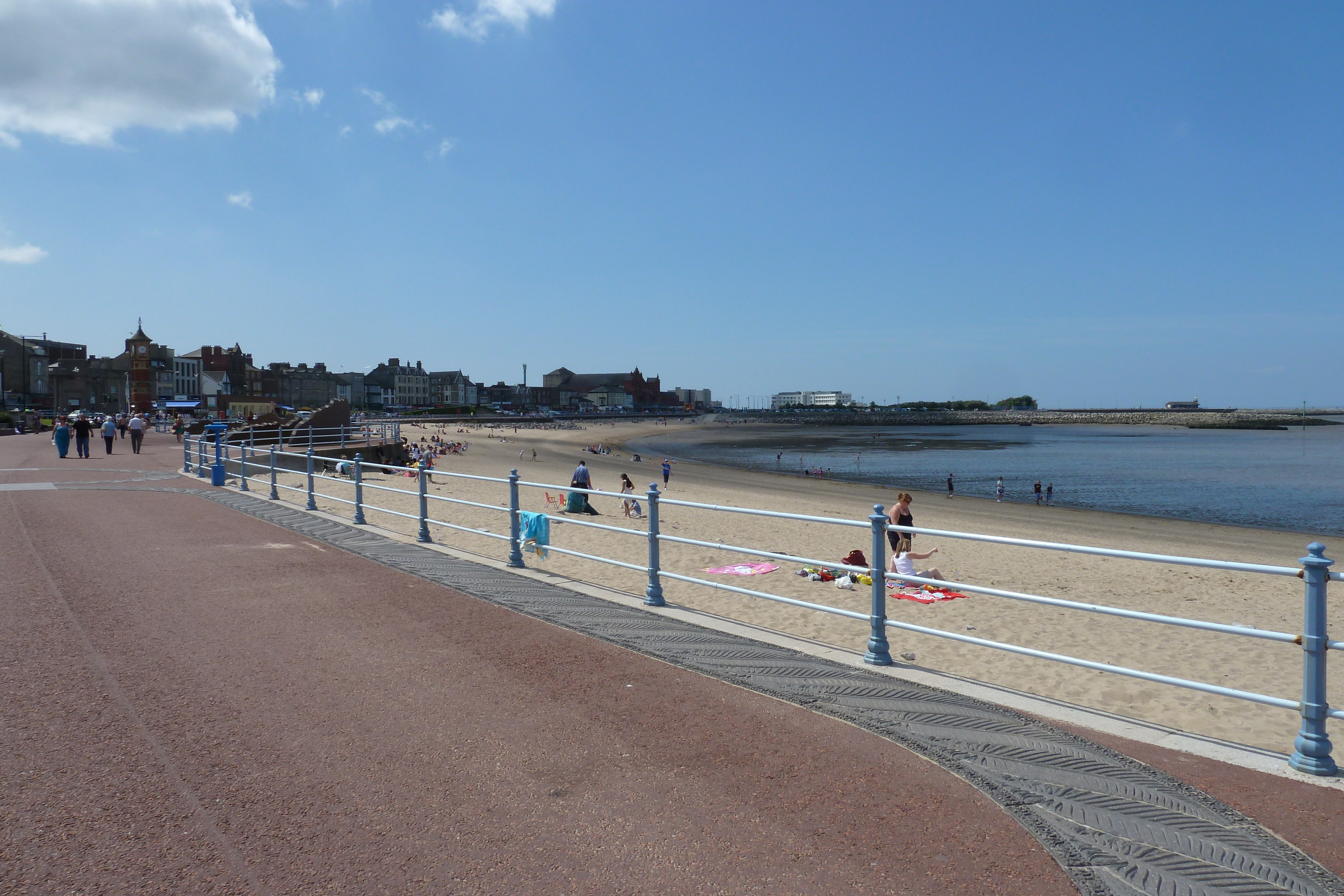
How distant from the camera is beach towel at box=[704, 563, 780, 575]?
40.5 ft

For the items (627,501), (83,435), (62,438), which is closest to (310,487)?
(627,501)

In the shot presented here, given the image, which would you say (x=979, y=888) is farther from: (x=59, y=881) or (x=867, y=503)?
(x=867, y=503)

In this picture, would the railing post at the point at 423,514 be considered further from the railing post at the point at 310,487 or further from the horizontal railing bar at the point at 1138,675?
the horizontal railing bar at the point at 1138,675

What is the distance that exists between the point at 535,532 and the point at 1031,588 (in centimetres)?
835

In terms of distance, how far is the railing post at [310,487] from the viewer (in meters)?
14.5

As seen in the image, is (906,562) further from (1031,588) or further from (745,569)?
(1031,588)

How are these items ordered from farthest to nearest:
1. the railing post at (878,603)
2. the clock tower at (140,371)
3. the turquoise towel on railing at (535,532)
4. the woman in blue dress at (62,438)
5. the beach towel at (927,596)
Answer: the clock tower at (140,371) < the woman in blue dress at (62,438) < the beach towel at (927,596) < the turquoise towel on railing at (535,532) < the railing post at (878,603)

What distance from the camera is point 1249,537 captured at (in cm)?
2544

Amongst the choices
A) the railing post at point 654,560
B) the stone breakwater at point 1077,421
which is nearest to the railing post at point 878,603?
the railing post at point 654,560

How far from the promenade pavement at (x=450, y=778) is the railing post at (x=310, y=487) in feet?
25.1

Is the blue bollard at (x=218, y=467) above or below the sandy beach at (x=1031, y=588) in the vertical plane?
above

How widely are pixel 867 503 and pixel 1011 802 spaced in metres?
30.2

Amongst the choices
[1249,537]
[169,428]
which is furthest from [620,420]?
[1249,537]

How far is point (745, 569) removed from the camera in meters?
12.4
